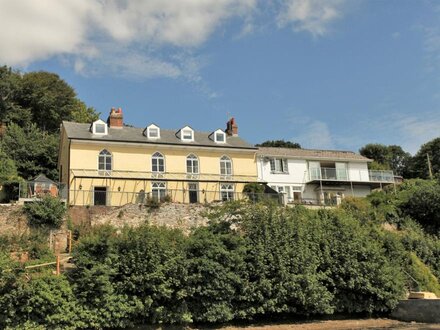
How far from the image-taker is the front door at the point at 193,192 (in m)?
35.2

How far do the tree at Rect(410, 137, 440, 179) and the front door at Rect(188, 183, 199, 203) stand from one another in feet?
125

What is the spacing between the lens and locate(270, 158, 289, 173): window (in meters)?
40.1

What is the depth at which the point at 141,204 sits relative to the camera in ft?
96.7

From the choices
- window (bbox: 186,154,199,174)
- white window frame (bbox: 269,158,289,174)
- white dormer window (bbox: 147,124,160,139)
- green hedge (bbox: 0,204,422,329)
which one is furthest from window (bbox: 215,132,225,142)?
green hedge (bbox: 0,204,422,329)

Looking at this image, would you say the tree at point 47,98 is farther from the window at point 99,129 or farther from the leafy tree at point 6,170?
the window at point 99,129

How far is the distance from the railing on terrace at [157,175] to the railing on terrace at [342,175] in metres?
6.03

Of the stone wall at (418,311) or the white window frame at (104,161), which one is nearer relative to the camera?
the stone wall at (418,311)

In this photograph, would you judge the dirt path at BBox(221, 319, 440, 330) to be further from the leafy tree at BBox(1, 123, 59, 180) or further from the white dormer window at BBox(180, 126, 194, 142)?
the leafy tree at BBox(1, 123, 59, 180)

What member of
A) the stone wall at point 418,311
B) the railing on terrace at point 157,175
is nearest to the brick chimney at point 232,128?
the railing on terrace at point 157,175

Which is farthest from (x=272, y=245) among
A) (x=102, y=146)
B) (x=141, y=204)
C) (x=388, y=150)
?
(x=388, y=150)

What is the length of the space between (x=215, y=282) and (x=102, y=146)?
719 inches

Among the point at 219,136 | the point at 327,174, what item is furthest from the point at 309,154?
the point at 219,136

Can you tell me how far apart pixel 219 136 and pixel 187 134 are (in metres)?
2.79

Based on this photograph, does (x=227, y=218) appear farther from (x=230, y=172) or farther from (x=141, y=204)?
(x=230, y=172)
